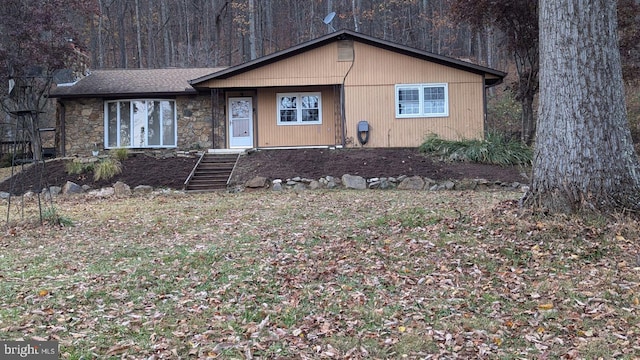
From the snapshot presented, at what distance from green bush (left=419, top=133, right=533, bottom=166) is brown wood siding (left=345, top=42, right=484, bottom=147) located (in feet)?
2.77

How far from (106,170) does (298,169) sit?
5.35 m

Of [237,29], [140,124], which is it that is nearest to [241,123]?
[140,124]

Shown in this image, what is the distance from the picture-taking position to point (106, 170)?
14273mm

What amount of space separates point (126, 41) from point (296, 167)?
25679mm

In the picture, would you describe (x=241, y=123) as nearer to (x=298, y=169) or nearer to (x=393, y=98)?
(x=298, y=169)

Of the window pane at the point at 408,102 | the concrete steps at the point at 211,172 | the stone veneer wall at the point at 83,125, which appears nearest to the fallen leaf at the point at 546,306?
the concrete steps at the point at 211,172

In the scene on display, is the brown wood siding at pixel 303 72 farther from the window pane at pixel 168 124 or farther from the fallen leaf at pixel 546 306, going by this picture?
the fallen leaf at pixel 546 306

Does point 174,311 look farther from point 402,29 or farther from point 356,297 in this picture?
point 402,29

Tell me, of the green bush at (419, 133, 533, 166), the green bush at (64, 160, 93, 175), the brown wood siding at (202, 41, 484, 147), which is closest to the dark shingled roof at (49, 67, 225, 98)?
the brown wood siding at (202, 41, 484, 147)

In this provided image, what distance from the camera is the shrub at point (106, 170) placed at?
1415 cm

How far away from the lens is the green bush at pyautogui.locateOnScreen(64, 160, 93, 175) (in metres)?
14.5

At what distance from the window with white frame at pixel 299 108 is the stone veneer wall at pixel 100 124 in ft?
8.40

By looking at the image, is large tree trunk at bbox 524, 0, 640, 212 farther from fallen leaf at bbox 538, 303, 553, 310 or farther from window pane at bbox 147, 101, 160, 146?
window pane at bbox 147, 101, 160, 146

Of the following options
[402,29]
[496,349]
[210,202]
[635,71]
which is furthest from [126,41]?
[496,349]
